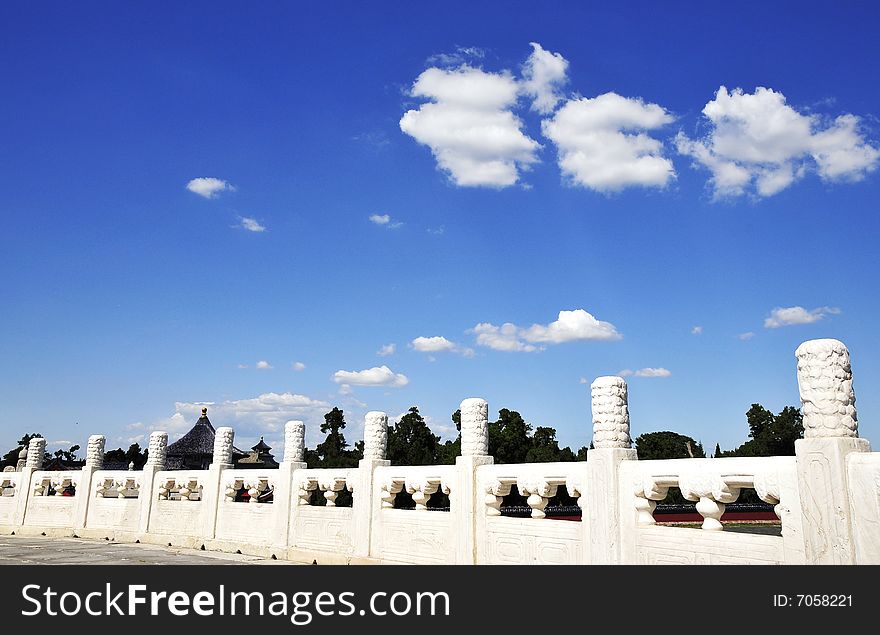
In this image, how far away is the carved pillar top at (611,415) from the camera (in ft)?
21.7

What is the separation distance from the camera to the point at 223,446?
468 inches

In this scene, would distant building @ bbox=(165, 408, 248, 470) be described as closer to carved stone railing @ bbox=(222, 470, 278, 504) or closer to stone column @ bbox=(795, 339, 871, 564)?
carved stone railing @ bbox=(222, 470, 278, 504)

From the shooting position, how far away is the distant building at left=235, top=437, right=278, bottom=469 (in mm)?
30906

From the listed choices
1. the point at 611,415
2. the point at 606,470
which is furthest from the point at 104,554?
the point at 611,415

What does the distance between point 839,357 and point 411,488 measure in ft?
17.0

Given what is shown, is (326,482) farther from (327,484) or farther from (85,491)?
(85,491)

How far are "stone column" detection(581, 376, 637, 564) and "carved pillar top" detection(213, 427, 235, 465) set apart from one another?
7.18 metres

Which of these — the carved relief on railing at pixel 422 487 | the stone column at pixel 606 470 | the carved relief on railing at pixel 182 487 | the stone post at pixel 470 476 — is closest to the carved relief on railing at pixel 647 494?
the stone column at pixel 606 470

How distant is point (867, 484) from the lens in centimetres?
466

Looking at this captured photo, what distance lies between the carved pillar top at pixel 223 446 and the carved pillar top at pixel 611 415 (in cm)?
725

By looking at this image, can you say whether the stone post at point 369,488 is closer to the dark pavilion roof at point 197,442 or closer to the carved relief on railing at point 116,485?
the carved relief on railing at point 116,485

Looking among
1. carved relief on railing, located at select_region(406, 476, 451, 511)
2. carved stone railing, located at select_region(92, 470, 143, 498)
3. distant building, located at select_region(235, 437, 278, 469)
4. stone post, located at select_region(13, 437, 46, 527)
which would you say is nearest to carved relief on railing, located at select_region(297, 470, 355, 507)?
carved relief on railing, located at select_region(406, 476, 451, 511)

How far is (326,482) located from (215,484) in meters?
2.68
